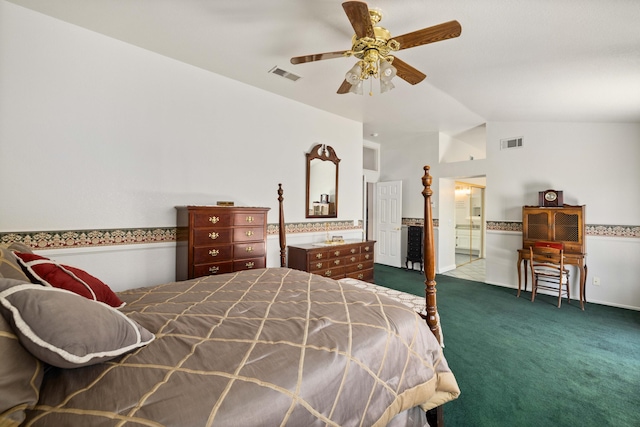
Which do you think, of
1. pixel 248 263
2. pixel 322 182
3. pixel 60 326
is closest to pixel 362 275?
pixel 322 182

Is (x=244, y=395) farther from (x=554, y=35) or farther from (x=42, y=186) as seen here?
(x=554, y=35)

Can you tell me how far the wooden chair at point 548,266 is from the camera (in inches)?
151

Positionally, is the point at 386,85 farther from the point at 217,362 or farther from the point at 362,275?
the point at 362,275

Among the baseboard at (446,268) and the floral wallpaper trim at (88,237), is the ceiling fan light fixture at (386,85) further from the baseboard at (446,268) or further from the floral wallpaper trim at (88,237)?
the baseboard at (446,268)

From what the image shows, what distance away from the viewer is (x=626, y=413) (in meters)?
1.79

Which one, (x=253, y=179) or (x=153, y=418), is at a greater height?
(x=253, y=179)

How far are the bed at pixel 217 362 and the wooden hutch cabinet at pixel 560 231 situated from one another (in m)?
3.81

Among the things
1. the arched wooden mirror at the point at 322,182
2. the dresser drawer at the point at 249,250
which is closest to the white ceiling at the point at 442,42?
the arched wooden mirror at the point at 322,182

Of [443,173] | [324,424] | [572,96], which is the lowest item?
[324,424]

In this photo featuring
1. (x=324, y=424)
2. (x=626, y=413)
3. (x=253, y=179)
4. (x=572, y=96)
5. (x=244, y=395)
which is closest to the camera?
(x=244, y=395)

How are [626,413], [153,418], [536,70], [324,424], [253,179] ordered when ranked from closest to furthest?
[153,418]
[324,424]
[626,413]
[536,70]
[253,179]

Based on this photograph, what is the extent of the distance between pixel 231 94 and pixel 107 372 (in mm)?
3283

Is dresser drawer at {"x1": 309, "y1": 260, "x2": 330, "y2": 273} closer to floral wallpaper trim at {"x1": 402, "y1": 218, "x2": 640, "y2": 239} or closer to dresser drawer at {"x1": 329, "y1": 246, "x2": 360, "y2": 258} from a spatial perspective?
dresser drawer at {"x1": 329, "y1": 246, "x2": 360, "y2": 258}

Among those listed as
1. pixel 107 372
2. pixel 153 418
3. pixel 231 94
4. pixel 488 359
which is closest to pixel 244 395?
pixel 153 418
